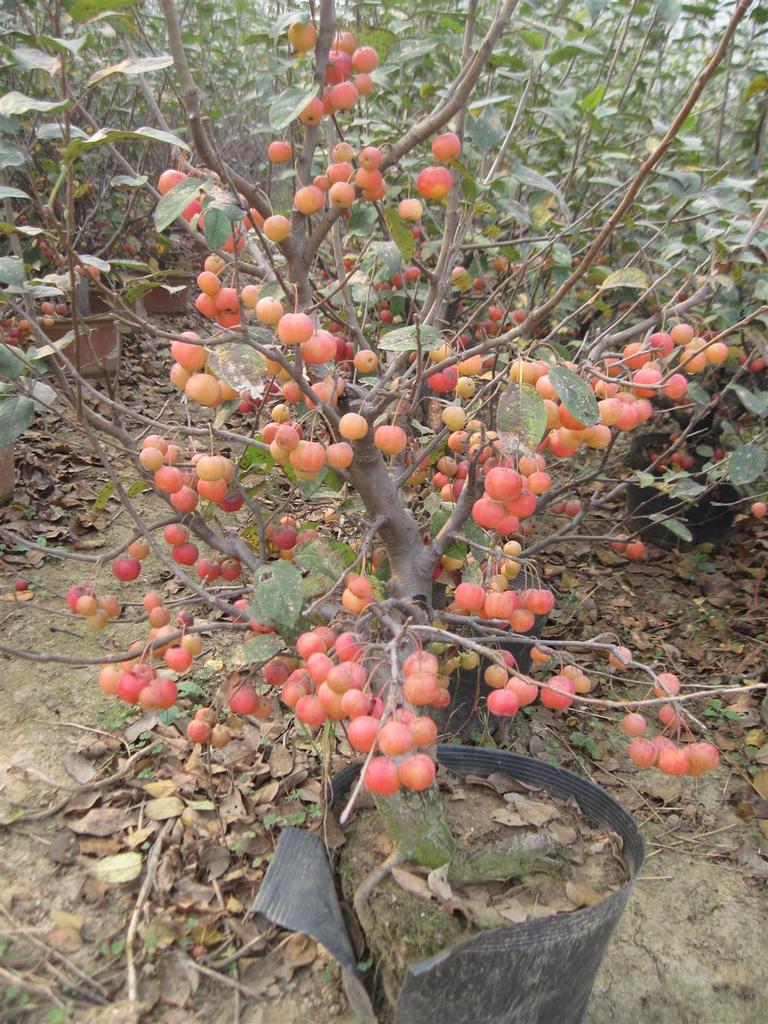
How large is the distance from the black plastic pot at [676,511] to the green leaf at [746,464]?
37.5 inches

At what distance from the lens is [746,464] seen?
211 cm

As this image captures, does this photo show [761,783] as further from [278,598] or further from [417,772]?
[278,598]

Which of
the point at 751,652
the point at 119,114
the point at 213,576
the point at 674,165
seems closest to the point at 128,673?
the point at 213,576

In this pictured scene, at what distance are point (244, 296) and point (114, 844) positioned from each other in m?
1.20

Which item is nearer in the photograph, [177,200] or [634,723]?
[177,200]

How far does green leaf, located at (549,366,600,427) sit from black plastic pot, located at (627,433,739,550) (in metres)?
2.15

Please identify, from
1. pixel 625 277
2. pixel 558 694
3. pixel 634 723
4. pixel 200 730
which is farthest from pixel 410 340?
pixel 200 730

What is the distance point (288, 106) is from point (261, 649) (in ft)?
2.86

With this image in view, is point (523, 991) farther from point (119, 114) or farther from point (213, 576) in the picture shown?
point (119, 114)

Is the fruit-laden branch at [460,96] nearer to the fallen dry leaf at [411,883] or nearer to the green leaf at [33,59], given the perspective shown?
the green leaf at [33,59]

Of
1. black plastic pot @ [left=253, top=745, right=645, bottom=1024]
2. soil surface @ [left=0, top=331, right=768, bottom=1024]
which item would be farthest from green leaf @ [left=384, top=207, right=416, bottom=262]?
black plastic pot @ [left=253, top=745, right=645, bottom=1024]

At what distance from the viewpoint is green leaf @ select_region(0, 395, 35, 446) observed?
1.50 meters

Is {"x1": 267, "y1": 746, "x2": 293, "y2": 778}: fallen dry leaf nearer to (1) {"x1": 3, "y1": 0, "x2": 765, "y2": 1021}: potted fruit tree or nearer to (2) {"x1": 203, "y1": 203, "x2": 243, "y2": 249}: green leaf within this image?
(1) {"x1": 3, "y1": 0, "x2": 765, "y2": 1021}: potted fruit tree

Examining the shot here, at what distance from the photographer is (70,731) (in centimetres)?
195
